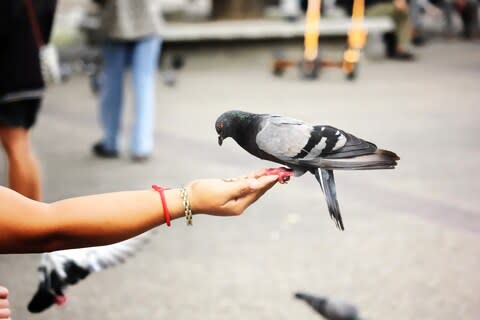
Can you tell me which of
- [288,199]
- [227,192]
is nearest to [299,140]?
[227,192]

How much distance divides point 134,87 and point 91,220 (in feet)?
14.4

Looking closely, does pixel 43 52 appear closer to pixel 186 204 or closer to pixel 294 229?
pixel 294 229

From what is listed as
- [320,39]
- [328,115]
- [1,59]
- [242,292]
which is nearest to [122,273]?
[242,292]

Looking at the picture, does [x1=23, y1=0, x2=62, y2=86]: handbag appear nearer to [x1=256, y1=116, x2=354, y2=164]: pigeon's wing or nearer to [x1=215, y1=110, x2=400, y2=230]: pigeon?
[x1=215, y1=110, x2=400, y2=230]: pigeon

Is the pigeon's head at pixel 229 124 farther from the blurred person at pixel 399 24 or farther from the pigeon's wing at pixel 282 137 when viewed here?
the blurred person at pixel 399 24

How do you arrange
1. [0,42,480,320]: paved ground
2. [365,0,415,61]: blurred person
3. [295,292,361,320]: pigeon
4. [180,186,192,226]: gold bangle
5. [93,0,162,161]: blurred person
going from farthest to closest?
[365,0,415,61]: blurred person → [93,0,162,161]: blurred person → [0,42,480,320]: paved ground → [295,292,361,320]: pigeon → [180,186,192,226]: gold bangle

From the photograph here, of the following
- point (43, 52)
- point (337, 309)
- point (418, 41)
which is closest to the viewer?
point (337, 309)

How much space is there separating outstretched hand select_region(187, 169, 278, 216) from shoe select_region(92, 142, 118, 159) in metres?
4.48

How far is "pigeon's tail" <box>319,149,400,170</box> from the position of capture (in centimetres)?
186

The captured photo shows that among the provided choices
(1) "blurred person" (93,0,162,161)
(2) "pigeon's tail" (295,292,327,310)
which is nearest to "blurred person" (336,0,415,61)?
(1) "blurred person" (93,0,162,161)

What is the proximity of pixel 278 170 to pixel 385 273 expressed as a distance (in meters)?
2.12

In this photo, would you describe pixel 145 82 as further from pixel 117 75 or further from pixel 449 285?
pixel 449 285

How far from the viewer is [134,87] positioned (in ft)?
20.3

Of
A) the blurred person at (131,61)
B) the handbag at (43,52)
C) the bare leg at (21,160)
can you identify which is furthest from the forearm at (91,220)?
the blurred person at (131,61)
